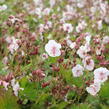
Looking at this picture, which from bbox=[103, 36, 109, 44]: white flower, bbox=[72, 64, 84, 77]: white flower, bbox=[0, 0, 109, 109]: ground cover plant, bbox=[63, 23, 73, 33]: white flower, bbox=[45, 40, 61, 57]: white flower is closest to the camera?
bbox=[0, 0, 109, 109]: ground cover plant

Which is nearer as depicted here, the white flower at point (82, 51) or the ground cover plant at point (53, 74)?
the ground cover plant at point (53, 74)

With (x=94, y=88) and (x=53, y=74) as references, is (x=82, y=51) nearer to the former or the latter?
(x=53, y=74)

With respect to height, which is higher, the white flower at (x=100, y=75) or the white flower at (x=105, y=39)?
the white flower at (x=105, y=39)

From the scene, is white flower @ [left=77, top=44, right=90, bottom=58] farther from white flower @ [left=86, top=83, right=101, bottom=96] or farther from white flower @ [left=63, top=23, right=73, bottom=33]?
white flower @ [left=63, top=23, right=73, bottom=33]

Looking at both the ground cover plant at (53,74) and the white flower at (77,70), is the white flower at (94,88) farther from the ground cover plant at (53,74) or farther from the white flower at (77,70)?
the white flower at (77,70)

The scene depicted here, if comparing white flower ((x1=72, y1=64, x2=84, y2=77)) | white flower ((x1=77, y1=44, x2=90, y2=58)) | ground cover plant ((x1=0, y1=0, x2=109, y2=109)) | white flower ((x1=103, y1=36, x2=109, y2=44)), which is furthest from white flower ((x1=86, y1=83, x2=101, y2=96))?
white flower ((x1=103, y1=36, x2=109, y2=44))

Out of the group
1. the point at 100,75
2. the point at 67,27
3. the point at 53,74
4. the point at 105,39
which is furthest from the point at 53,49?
the point at 67,27

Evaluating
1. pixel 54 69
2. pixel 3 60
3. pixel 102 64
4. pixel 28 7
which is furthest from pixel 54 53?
pixel 28 7

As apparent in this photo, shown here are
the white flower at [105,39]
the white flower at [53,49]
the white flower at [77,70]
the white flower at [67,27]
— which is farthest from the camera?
the white flower at [67,27]

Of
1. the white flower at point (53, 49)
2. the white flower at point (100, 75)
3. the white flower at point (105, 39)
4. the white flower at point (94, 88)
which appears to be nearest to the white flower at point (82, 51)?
the white flower at point (53, 49)

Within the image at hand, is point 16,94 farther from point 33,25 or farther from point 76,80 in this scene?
point 33,25

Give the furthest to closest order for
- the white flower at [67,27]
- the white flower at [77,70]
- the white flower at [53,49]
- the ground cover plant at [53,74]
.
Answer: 1. the white flower at [67,27]
2. the white flower at [53,49]
3. the white flower at [77,70]
4. the ground cover plant at [53,74]
